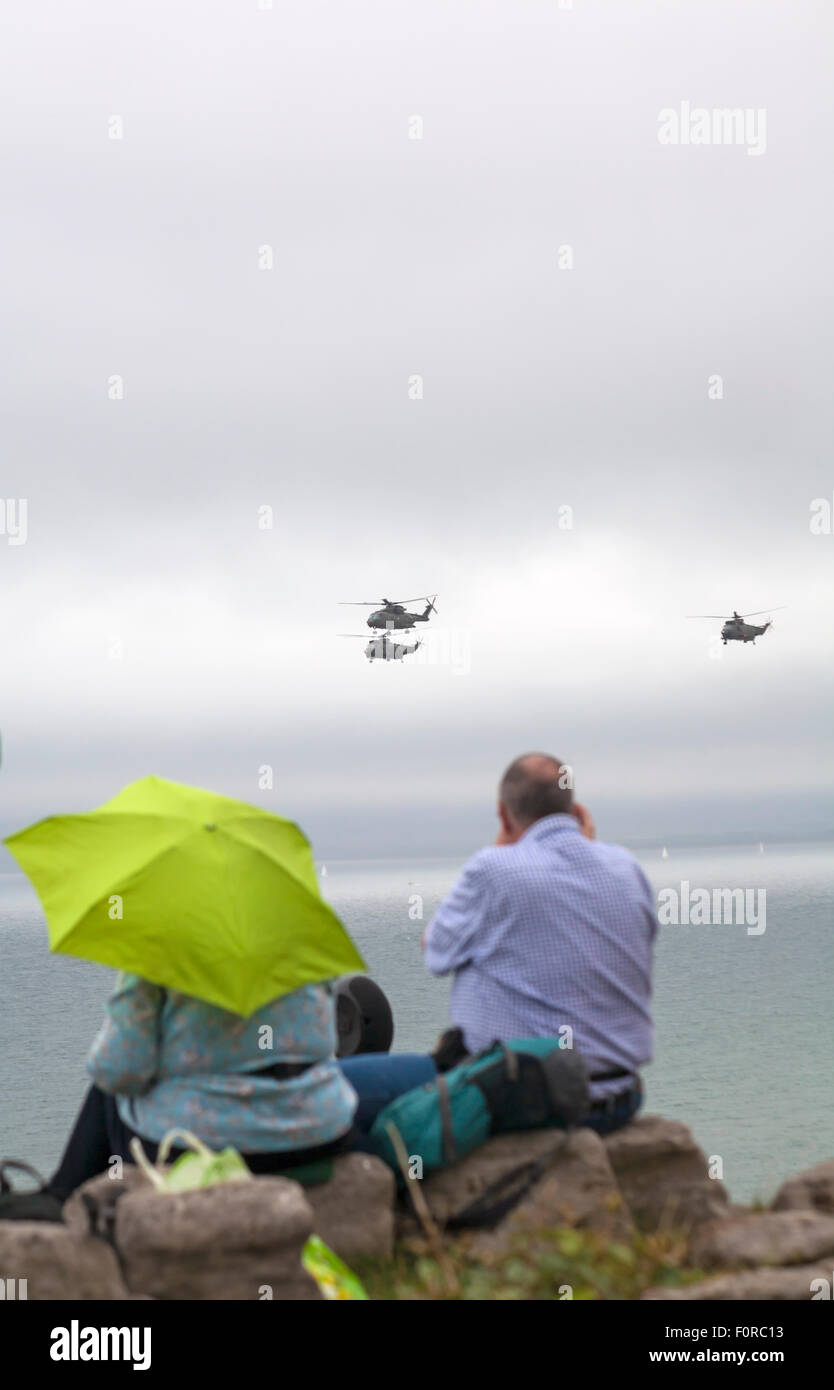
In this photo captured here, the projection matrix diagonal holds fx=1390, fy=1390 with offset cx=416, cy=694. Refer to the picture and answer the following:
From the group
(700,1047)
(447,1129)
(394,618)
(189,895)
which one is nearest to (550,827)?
(447,1129)

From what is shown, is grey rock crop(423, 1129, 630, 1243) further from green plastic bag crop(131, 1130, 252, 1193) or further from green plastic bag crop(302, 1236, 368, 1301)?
green plastic bag crop(131, 1130, 252, 1193)

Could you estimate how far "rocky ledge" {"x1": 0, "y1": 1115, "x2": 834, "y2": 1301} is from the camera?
4285 millimetres

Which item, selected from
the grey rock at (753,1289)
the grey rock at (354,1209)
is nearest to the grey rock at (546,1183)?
the grey rock at (354,1209)

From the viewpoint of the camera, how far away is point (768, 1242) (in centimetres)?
520

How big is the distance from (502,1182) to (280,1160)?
0.89m

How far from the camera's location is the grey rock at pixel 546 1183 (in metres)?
5.29

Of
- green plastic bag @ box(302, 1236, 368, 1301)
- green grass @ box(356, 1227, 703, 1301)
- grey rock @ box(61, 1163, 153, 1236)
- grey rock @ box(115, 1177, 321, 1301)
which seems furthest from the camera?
green grass @ box(356, 1227, 703, 1301)

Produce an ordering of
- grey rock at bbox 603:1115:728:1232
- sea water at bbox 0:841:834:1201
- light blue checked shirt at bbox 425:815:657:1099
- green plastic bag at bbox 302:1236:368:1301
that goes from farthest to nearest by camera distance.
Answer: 1. sea water at bbox 0:841:834:1201
2. grey rock at bbox 603:1115:728:1232
3. light blue checked shirt at bbox 425:815:657:1099
4. green plastic bag at bbox 302:1236:368:1301

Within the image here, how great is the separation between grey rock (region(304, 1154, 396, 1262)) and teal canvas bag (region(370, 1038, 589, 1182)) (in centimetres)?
20

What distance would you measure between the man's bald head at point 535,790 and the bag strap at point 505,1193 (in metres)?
1.28

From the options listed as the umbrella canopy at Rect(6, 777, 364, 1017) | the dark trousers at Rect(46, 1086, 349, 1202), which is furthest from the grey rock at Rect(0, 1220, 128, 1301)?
the umbrella canopy at Rect(6, 777, 364, 1017)

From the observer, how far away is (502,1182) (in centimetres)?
539
